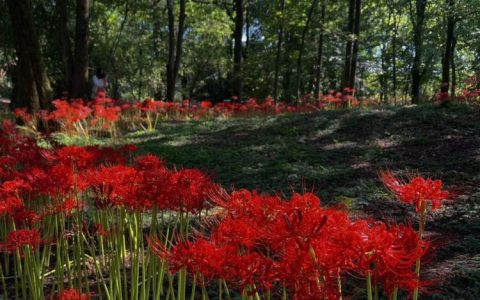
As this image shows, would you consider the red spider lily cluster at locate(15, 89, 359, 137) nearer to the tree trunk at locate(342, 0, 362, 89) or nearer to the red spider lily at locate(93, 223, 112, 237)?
the tree trunk at locate(342, 0, 362, 89)

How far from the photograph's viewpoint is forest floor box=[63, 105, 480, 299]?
3070 mm

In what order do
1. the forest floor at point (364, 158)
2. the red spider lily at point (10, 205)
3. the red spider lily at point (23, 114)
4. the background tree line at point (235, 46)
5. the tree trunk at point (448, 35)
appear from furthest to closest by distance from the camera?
→ the background tree line at point (235, 46) < the tree trunk at point (448, 35) < the red spider lily at point (23, 114) < the forest floor at point (364, 158) < the red spider lily at point (10, 205)

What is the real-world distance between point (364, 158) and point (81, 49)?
774 centimetres

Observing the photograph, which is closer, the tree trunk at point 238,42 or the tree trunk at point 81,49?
the tree trunk at point 81,49

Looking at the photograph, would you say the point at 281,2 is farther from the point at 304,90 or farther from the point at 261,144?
the point at 304,90

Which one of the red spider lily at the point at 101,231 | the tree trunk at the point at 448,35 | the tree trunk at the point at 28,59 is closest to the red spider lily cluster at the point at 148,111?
the tree trunk at the point at 28,59

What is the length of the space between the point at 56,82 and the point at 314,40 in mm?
11528

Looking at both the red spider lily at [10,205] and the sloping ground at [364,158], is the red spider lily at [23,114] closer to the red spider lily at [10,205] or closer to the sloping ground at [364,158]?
the sloping ground at [364,158]

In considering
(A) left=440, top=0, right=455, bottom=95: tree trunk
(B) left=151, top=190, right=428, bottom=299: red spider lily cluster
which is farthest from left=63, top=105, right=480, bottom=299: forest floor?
(A) left=440, top=0, right=455, bottom=95: tree trunk

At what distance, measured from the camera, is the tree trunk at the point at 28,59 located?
7.61 metres

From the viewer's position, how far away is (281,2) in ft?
51.9

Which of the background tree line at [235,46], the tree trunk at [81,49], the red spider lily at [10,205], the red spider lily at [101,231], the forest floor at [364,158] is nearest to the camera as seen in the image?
the red spider lily at [10,205]

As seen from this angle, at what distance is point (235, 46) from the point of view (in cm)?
1388

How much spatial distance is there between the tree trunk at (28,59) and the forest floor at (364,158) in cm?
177
